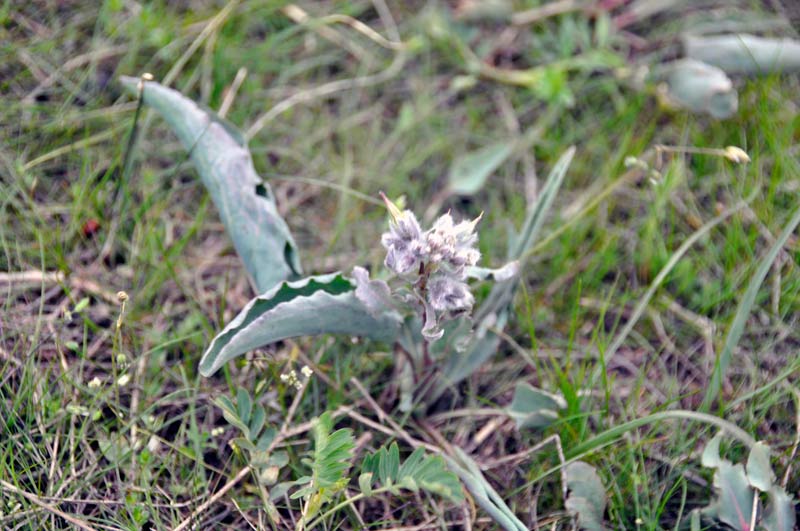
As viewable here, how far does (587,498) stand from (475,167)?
123 centimetres

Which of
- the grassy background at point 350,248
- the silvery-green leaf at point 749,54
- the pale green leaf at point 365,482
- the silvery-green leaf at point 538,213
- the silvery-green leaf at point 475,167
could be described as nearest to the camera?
the pale green leaf at point 365,482

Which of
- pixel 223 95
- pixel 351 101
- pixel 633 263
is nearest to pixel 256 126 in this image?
pixel 223 95

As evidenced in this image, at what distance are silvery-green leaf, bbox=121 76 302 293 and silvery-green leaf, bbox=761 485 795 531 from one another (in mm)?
1283

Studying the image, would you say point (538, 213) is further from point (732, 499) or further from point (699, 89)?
point (699, 89)

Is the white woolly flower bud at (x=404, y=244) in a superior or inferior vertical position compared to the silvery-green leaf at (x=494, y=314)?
superior

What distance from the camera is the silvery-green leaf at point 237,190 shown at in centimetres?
189

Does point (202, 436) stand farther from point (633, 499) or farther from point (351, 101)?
point (351, 101)

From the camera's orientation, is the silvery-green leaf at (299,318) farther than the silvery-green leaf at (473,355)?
No

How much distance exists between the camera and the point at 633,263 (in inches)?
93.2

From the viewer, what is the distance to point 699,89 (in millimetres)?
2549

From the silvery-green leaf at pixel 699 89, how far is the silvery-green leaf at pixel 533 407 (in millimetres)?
1301

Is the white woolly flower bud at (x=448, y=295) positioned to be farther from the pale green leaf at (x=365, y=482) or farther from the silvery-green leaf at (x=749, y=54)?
the silvery-green leaf at (x=749, y=54)

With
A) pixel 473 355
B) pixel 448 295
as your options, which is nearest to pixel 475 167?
pixel 473 355

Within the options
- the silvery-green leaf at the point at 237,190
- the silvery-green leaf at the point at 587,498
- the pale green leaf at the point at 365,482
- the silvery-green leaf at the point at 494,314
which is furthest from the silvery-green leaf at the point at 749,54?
the pale green leaf at the point at 365,482
